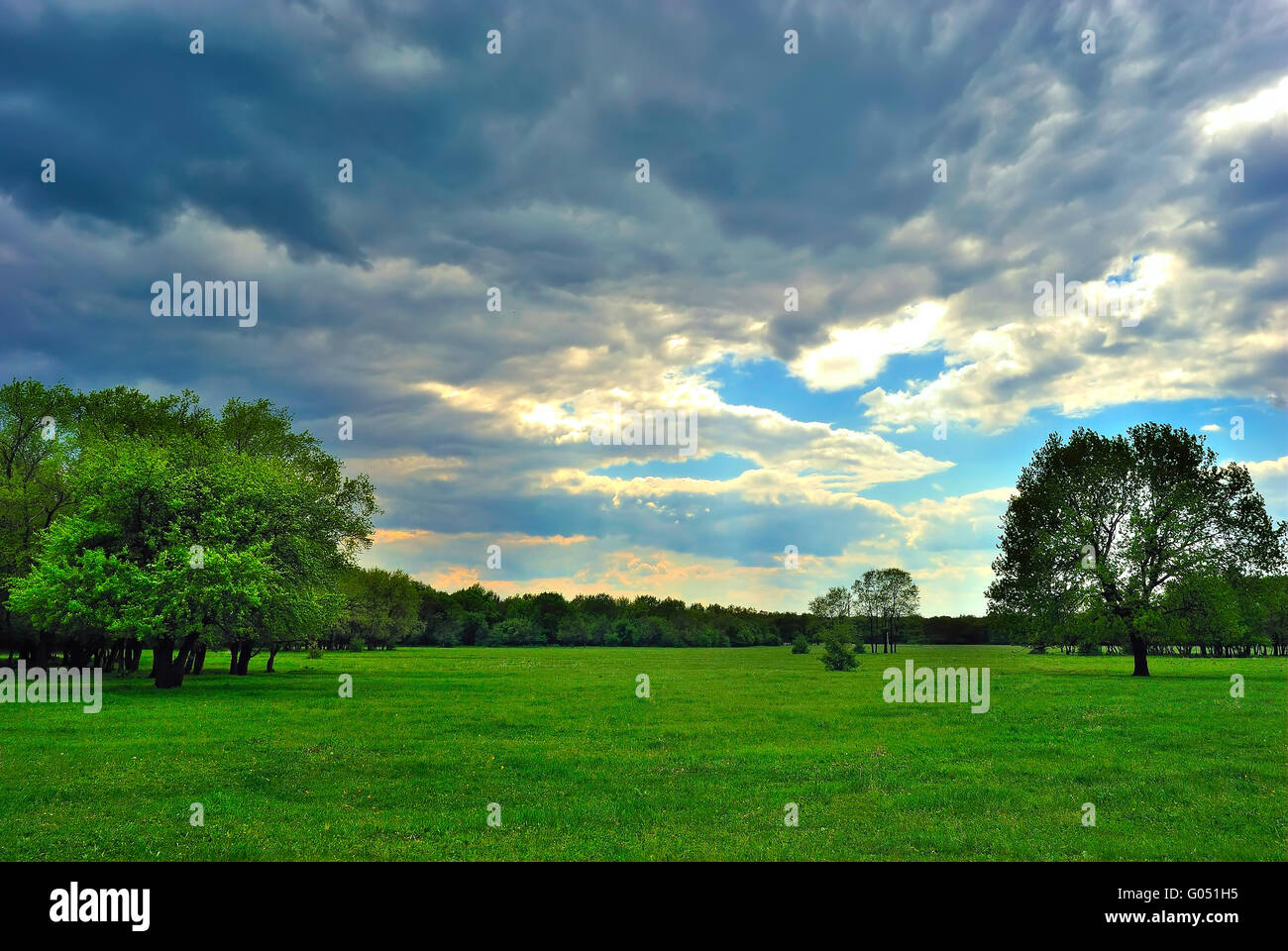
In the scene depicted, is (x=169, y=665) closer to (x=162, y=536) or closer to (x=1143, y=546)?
(x=162, y=536)

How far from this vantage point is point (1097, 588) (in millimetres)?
62031

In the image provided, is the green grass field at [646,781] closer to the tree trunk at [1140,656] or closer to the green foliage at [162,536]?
the green foliage at [162,536]

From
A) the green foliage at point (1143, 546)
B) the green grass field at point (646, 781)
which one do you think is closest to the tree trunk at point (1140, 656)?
the green foliage at point (1143, 546)

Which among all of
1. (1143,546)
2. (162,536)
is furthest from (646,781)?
(1143,546)

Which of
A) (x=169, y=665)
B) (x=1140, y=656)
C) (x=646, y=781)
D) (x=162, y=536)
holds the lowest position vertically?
(x=1140, y=656)

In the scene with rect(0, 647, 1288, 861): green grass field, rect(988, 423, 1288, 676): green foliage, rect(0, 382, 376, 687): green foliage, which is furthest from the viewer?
rect(988, 423, 1288, 676): green foliage

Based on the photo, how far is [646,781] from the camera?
20.3 metres

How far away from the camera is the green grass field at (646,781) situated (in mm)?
14648

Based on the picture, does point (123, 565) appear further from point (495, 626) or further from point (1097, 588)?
point (495, 626)

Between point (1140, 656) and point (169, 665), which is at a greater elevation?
point (169, 665)

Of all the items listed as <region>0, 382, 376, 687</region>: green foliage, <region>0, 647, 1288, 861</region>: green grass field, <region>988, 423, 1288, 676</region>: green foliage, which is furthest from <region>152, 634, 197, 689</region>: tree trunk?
<region>988, 423, 1288, 676</region>: green foliage

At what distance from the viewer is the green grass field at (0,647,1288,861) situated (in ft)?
48.1

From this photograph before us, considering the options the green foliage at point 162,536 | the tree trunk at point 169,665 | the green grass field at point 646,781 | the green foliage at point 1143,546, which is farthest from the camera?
the green foliage at point 1143,546

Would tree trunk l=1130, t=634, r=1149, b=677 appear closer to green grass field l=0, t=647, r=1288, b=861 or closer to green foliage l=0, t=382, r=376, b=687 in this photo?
green grass field l=0, t=647, r=1288, b=861
